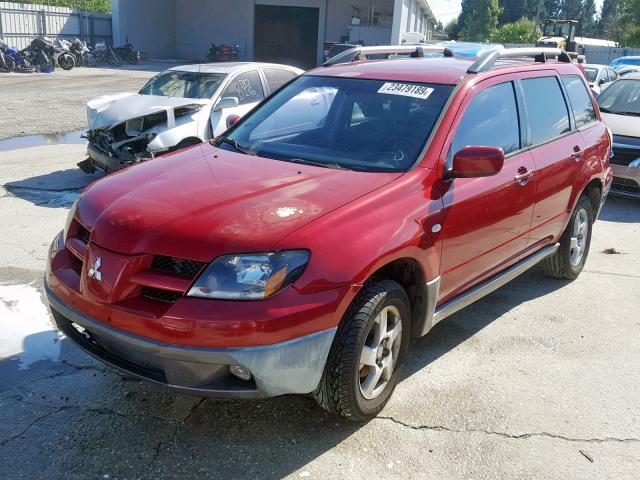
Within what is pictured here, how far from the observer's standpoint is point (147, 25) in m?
35.6

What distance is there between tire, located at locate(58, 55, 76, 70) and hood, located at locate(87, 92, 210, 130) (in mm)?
18517

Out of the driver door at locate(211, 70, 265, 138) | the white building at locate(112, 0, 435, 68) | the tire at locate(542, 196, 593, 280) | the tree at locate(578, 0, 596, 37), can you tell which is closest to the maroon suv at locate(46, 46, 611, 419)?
the tire at locate(542, 196, 593, 280)

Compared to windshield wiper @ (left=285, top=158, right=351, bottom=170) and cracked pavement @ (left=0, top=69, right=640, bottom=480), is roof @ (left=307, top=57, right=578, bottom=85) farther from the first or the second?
cracked pavement @ (left=0, top=69, right=640, bottom=480)

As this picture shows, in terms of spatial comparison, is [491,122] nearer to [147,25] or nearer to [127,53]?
[127,53]

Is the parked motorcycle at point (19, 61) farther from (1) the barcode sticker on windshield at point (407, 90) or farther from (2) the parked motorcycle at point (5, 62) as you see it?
(1) the barcode sticker on windshield at point (407, 90)

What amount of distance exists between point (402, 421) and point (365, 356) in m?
0.52

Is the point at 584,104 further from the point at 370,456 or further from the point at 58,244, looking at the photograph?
the point at 58,244

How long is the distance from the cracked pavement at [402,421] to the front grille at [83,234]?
89 centimetres

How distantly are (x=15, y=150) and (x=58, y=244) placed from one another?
25.6 ft

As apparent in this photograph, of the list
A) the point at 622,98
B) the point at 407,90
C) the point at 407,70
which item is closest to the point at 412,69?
the point at 407,70

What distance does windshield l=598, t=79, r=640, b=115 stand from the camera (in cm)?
991

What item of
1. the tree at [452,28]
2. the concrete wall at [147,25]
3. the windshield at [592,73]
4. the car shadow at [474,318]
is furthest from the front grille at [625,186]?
the tree at [452,28]

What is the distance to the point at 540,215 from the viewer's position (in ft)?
15.7

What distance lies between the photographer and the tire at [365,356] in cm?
312
